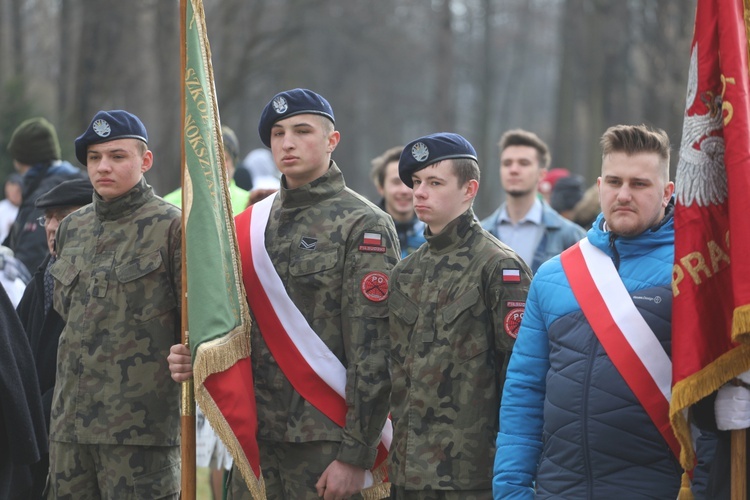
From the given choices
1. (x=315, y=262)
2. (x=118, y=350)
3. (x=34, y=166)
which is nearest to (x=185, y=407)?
(x=118, y=350)

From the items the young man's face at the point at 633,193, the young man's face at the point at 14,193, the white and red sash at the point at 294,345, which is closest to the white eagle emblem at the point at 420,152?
the white and red sash at the point at 294,345

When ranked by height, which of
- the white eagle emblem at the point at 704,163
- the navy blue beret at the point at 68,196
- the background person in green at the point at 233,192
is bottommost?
the white eagle emblem at the point at 704,163

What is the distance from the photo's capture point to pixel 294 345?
5.19m

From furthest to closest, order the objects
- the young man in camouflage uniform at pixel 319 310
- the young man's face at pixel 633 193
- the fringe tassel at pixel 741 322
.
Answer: the young man in camouflage uniform at pixel 319 310
the young man's face at pixel 633 193
the fringe tassel at pixel 741 322

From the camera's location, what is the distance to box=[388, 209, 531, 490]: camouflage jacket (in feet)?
15.6

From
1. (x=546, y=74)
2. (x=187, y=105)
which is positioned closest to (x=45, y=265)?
(x=187, y=105)

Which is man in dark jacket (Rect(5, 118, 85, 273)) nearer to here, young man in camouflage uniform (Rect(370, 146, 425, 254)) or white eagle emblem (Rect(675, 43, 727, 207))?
young man in camouflage uniform (Rect(370, 146, 425, 254))

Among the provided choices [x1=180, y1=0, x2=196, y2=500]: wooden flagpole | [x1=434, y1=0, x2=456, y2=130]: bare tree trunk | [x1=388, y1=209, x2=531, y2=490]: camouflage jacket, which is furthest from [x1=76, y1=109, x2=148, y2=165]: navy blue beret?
[x1=434, y1=0, x2=456, y2=130]: bare tree trunk

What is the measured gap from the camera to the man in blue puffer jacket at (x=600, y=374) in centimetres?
399

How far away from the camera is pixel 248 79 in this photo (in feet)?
96.8

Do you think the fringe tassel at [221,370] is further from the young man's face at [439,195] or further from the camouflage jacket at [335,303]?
the young man's face at [439,195]

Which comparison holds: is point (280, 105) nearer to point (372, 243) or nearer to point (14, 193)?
point (372, 243)

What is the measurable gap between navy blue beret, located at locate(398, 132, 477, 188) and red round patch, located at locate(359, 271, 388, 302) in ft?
1.54

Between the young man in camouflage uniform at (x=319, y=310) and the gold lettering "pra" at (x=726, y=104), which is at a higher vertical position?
the gold lettering "pra" at (x=726, y=104)
